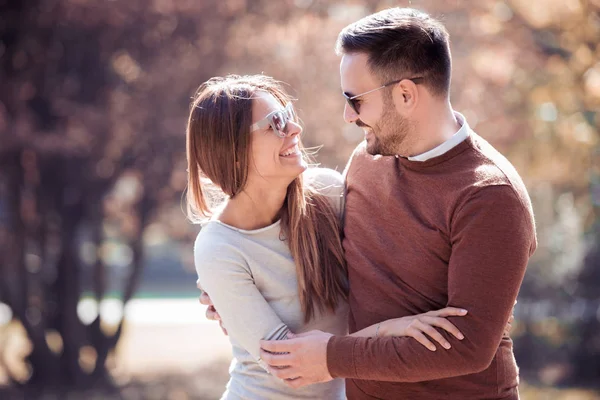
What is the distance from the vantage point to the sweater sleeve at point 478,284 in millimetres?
2334

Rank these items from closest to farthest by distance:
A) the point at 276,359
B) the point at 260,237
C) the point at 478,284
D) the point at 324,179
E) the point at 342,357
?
the point at 478,284 → the point at 342,357 → the point at 276,359 → the point at 260,237 → the point at 324,179

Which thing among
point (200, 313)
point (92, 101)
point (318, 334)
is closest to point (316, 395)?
point (318, 334)

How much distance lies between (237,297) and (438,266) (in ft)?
2.26

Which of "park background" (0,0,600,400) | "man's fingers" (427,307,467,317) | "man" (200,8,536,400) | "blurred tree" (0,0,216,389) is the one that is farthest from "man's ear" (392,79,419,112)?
"blurred tree" (0,0,216,389)

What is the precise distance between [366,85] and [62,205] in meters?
7.10

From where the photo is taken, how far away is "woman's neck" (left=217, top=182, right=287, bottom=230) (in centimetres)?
291

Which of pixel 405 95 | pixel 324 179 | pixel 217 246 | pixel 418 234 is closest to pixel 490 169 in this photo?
pixel 418 234

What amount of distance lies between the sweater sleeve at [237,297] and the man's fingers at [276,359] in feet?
0.15

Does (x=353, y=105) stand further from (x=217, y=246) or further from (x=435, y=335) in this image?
(x=435, y=335)

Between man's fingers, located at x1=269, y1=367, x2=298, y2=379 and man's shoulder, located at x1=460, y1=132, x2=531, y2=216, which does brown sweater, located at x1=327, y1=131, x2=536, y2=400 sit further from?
man's fingers, located at x1=269, y1=367, x2=298, y2=379

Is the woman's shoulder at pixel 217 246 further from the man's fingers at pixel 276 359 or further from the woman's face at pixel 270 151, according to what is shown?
the man's fingers at pixel 276 359

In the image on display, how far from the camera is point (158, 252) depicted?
22.1 meters

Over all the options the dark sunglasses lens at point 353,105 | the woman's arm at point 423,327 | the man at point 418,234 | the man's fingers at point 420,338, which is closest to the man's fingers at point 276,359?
the man at point 418,234

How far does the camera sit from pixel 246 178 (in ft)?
9.51
